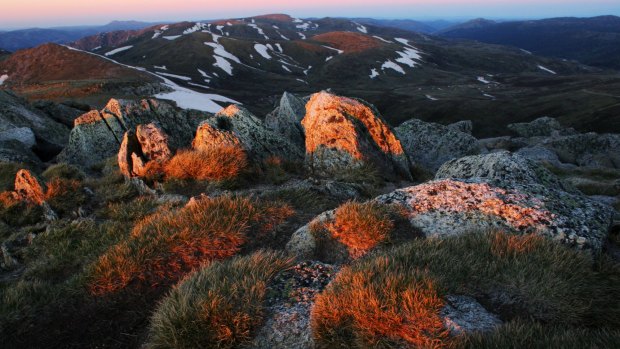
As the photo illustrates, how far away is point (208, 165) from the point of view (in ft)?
44.8

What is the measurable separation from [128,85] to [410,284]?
4265 inches

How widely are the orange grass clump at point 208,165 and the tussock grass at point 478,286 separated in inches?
323

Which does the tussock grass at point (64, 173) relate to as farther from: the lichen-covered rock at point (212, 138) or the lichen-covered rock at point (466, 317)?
the lichen-covered rock at point (466, 317)

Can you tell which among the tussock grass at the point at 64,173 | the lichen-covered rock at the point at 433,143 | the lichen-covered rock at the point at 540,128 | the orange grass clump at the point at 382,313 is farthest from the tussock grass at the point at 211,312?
the lichen-covered rock at the point at 540,128

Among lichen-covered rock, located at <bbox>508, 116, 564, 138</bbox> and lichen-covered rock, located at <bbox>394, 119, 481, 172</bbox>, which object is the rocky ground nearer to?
lichen-covered rock, located at <bbox>394, 119, 481, 172</bbox>

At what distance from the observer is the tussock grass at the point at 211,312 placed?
538cm

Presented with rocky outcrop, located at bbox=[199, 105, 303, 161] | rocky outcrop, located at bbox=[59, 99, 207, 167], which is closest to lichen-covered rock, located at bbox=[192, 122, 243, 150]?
rocky outcrop, located at bbox=[199, 105, 303, 161]

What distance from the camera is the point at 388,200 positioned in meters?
10.0

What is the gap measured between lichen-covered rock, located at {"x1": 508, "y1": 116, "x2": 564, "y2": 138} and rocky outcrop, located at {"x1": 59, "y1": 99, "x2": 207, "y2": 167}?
78.9 m

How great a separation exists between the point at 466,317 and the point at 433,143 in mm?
26363

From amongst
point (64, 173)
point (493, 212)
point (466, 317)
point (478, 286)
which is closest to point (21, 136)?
point (64, 173)

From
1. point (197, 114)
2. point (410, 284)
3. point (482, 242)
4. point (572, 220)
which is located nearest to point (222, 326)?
point (410, 284)

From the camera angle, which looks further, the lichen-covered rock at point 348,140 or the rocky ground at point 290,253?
the lichen-covered rock at point 348,140

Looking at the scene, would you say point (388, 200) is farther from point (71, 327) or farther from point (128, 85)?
point (128, 85)
